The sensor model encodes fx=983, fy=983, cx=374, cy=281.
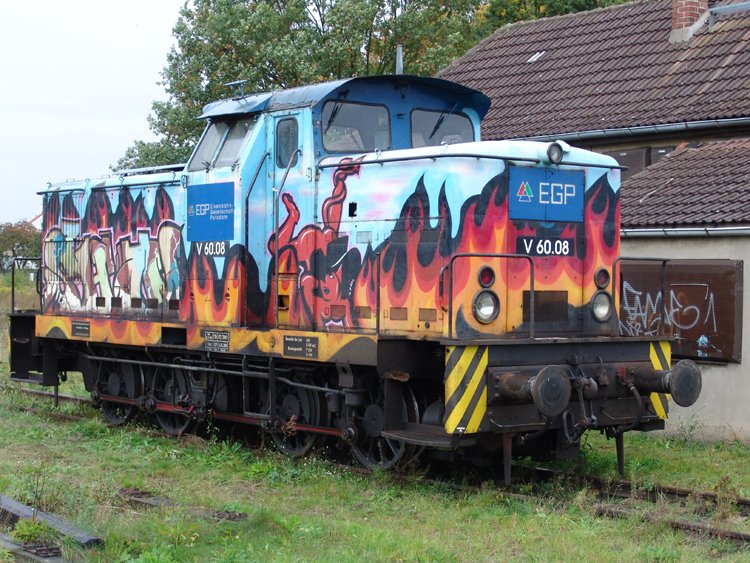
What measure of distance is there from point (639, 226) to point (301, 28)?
56.9ft

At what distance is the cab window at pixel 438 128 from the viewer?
999 centimetres

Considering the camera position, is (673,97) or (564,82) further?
(564,82)

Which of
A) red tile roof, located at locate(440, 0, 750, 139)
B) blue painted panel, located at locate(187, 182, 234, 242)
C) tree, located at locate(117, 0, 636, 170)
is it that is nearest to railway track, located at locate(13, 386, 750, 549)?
blue painted panel, located at locate(187, 182, 234, 242)

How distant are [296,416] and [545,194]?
3326mm

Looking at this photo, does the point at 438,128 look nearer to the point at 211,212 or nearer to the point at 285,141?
the point at 285,141

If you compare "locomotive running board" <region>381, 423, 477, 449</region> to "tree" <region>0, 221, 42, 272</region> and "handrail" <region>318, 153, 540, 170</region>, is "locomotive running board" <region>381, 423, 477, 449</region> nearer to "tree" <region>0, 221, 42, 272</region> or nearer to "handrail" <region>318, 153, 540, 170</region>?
"handrail" <region>318, 153, 540, 170</region>

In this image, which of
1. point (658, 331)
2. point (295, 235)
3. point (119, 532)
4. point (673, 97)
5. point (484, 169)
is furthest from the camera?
point (673, 97)

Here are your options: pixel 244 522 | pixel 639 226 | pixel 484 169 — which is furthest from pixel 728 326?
pixel 244 522

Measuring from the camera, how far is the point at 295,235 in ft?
32.7

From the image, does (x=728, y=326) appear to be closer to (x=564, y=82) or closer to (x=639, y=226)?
→ (x=639, y=226)

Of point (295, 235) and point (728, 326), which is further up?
point (295, 235)

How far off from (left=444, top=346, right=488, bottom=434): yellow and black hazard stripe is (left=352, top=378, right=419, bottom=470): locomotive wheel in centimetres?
86

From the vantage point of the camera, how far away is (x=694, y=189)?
12.6m

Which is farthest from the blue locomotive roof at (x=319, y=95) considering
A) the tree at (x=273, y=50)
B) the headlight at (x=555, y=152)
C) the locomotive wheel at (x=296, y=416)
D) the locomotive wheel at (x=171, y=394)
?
the tree at (x=273, y=50)
